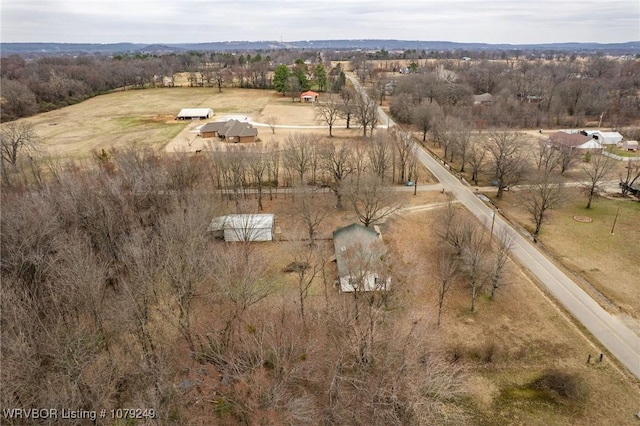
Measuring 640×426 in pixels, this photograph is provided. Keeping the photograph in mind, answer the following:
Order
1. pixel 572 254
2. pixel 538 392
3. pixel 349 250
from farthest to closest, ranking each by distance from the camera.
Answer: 1. pixel 572 254
2. pixel 349 250
3. pixel 538 392

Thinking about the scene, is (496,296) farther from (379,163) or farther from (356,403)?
(379,163)

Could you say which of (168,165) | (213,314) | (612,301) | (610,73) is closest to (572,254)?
(612,301)

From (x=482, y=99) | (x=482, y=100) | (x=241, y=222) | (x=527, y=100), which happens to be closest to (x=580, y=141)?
(x=482, y=100)

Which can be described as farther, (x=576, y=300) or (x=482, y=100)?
(x=482, y=100)

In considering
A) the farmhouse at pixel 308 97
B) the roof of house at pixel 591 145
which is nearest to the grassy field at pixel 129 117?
the farmhouse at pixel 308 97

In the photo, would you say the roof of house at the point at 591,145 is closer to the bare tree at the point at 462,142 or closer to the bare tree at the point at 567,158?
the bare tree at the point at 567,158

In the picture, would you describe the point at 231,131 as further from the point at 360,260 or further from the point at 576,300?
the point at 576,300
